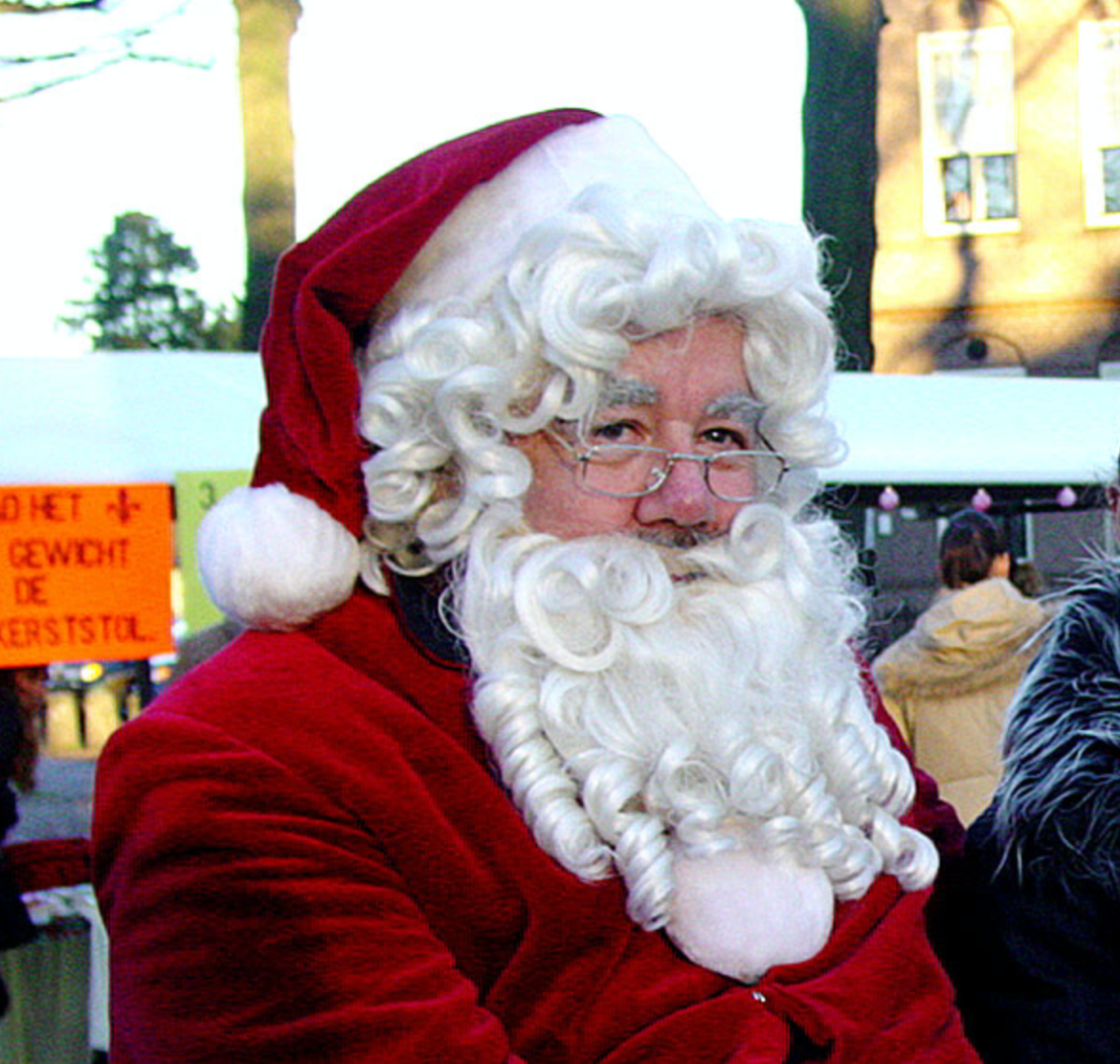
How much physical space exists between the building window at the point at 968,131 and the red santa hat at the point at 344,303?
43.7ft

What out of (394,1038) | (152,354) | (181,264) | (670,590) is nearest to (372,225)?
(670,590)

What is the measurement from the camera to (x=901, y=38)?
14.6 meters

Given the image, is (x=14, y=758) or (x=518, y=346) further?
(x=14, y=758)

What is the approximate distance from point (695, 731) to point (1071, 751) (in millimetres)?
513

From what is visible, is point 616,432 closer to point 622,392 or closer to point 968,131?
point 622,392

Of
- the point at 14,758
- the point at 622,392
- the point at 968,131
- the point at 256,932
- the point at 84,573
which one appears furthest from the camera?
the point at 968,131

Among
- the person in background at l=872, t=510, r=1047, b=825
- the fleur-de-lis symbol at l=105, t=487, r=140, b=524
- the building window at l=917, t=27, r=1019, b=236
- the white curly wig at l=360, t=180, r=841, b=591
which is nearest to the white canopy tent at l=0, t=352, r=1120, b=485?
the fleur-de-lis symbol at l=105, t=487, r=140, b=524

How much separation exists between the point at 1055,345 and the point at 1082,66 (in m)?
2.64

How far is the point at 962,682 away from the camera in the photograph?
3869 millimetres

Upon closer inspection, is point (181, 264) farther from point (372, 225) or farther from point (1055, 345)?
point (1055, 345)

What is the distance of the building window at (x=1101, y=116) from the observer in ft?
46.3

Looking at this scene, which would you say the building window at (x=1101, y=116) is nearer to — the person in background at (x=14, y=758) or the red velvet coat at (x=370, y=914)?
the person in background at (x=14, y=758)

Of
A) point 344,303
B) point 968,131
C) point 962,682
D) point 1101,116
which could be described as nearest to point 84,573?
point 962,682

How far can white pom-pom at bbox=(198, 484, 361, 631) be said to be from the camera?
143 cm
